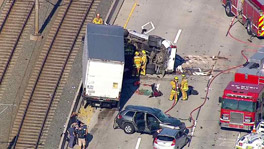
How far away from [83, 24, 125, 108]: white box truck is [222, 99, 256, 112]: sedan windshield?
6092 mm

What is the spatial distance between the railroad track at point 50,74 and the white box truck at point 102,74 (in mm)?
2965

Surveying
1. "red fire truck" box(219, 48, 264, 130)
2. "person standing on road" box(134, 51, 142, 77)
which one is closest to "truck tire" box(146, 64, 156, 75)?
"person standing on road" box(134, 51, 142, 77)

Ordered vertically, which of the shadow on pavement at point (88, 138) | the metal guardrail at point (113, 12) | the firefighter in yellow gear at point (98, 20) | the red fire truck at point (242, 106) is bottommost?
the shadow on pavement at point (88, 138)

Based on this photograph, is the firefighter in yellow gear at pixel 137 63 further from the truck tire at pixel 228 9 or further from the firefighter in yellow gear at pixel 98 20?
the truck tire at pixel 228 9

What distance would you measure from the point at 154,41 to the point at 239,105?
27.5 feet

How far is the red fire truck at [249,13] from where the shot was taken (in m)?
72.7

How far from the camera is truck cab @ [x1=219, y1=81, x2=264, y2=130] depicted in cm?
6406

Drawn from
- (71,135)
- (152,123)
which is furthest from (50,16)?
(152,123)

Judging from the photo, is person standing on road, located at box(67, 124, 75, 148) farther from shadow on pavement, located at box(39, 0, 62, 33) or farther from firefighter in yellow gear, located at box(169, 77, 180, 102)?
shadow on pavement, located at box(39, 0, 62, 33)

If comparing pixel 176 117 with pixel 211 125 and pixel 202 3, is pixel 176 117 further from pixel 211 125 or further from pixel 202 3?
pixel 202 3

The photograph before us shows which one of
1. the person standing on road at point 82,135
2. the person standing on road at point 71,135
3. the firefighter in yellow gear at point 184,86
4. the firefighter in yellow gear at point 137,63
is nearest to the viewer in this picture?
the person standing on road at point 82,135

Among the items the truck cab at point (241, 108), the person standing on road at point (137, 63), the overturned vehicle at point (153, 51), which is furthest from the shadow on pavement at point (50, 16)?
the truck cab at point (241, 108)

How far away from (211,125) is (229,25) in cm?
1260

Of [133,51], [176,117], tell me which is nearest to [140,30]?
[133,51]
